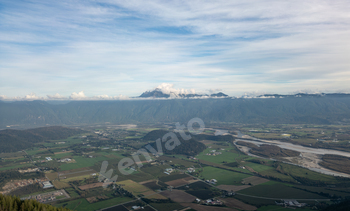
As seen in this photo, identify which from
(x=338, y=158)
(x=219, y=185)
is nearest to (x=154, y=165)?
(x=219, y=185)

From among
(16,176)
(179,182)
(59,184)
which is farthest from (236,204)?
(16,176)

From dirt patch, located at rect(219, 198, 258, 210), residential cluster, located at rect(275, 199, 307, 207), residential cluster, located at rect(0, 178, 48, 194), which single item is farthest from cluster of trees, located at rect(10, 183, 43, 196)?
residential cluster, located at rect(275, 199, 307, 207)

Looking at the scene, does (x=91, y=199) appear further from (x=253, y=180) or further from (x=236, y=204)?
(x=253, y=180)

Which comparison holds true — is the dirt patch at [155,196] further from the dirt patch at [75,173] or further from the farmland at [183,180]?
the dirt patch at [75,173]

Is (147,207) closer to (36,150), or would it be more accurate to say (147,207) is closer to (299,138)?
(36,150)

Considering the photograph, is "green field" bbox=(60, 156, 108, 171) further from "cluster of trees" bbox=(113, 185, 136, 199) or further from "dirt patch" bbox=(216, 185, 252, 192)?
"dirt patch" bbox=(216, 185, 252, 192)

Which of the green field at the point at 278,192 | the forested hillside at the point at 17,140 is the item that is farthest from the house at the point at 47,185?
the forested hillside at the point at 17,140
